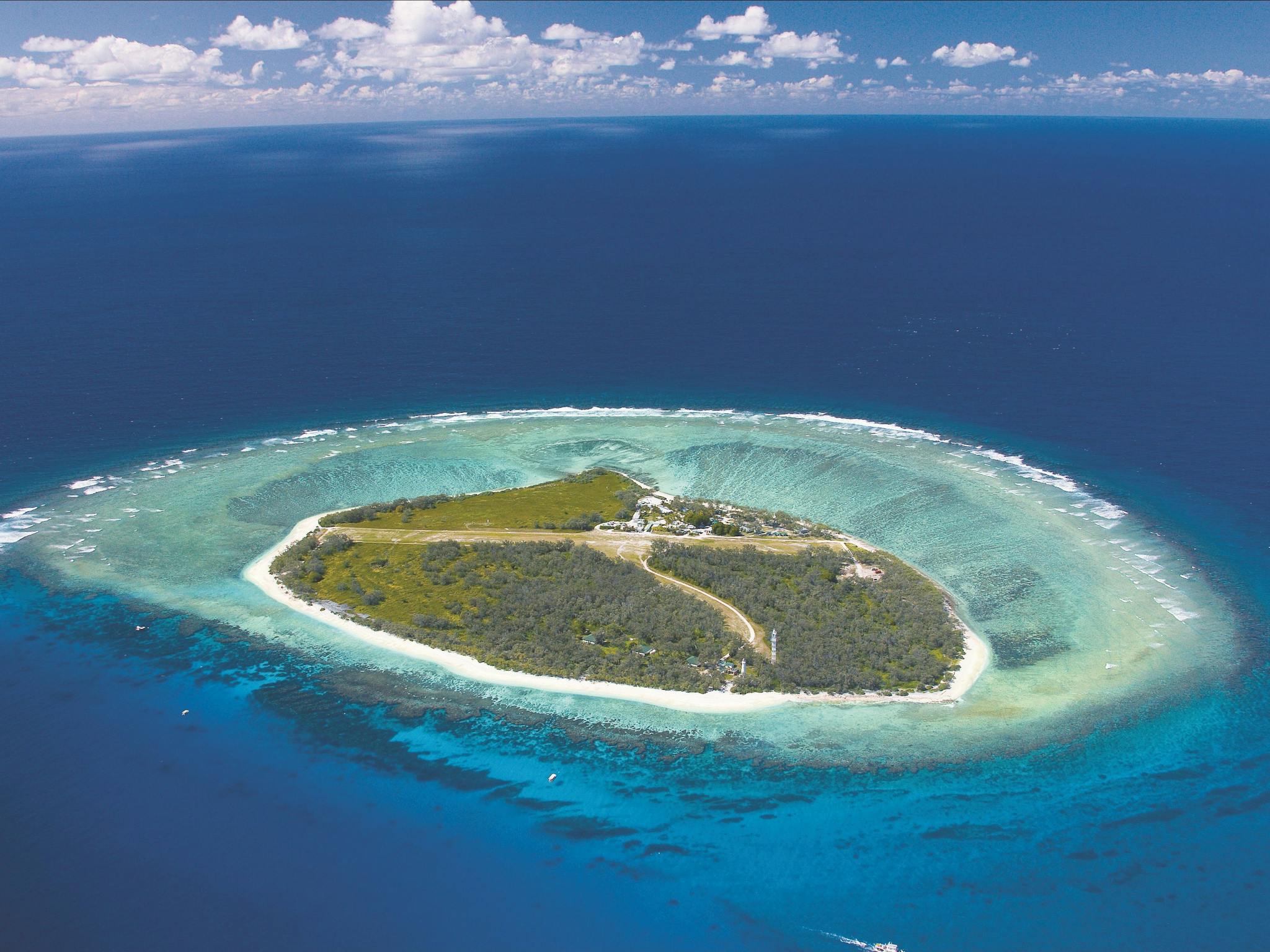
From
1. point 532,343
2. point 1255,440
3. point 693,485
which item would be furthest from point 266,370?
point 1255,440

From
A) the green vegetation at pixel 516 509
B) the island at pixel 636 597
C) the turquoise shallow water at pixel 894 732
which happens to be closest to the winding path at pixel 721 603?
the island at pixel 636 597

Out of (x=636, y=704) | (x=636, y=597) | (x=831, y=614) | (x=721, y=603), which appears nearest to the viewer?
(x=636, y=704)

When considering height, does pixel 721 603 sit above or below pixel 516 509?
below

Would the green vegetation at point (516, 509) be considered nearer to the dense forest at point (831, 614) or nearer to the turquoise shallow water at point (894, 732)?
the turquoise shallow water at point (894, 732)

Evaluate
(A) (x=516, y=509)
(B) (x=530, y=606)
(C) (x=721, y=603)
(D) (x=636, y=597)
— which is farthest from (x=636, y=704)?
(A) (x=516, y=509)

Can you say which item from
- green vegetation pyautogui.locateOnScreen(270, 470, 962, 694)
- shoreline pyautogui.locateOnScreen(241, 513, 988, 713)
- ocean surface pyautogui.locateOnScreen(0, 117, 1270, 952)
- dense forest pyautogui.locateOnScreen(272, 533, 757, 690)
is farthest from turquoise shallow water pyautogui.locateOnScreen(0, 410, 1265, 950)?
dense forest pyautogui.locateOnScreen(272, 533, 757, 690)

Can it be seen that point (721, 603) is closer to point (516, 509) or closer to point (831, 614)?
point (831, 614)

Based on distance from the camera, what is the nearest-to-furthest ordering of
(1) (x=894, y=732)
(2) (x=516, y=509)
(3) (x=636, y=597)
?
(1) (x=894, y=732)
(3) (x=636, y=597)
(2) (x=516, y=509)
